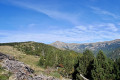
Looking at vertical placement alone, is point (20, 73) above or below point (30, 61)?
above

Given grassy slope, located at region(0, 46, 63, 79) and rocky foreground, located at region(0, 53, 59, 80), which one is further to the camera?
grassy slope, located at region(0, 46, 63, 79)

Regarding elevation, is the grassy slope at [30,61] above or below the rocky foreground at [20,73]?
below

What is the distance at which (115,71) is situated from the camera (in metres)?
25.1

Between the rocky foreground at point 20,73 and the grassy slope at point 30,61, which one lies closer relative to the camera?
the rocky foreground at point 20,73

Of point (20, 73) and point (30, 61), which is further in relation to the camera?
point (30, 61)

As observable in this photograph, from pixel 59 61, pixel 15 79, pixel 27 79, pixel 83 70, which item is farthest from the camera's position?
pixel 59 61

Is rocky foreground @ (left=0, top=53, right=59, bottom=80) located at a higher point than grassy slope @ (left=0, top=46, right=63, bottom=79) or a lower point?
higher

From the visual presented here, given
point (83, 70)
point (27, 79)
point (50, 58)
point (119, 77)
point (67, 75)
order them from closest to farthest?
point (27, 79), point (119, 77), point (83, 70), point (67, 75), point (50, 58)

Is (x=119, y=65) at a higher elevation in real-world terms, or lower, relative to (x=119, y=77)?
higher

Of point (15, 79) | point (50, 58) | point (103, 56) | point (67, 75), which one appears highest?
point (103, 56)

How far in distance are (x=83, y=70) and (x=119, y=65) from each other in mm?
9423

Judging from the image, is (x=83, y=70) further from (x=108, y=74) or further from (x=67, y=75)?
(x=67, y=75)

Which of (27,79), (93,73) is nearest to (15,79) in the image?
(27,79)

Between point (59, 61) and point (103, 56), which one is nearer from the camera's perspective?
point (103, 56)
